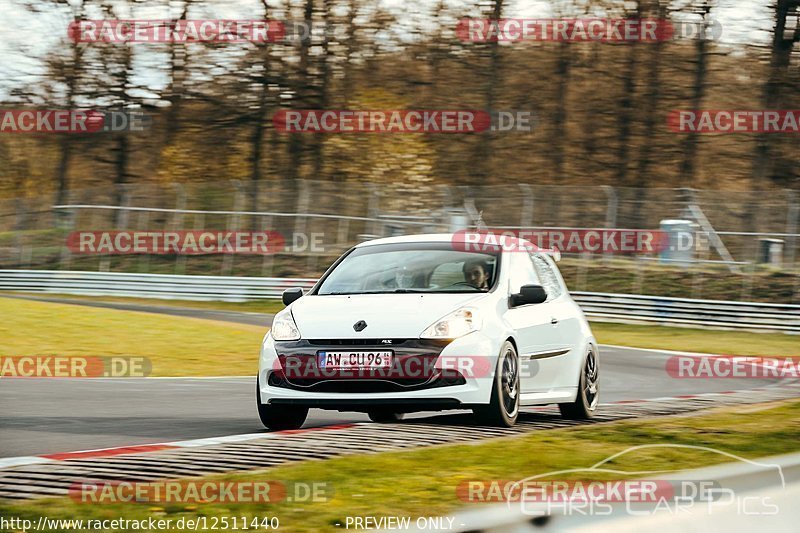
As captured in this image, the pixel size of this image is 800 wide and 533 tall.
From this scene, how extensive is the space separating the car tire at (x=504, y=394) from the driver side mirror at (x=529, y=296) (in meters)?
0.38

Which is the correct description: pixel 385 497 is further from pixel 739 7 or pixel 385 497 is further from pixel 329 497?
pixel 739 7

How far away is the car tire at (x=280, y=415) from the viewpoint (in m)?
9.67

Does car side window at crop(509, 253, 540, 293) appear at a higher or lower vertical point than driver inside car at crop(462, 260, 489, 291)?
lower

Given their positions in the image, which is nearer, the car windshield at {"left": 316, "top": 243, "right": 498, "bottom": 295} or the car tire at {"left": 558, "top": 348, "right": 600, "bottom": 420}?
the car windshield at {"left": 316, "top": 243, "right": 498, "bottom": 295}

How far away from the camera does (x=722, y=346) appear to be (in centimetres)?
2602

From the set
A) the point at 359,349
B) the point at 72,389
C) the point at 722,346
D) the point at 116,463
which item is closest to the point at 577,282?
the point at 722,346

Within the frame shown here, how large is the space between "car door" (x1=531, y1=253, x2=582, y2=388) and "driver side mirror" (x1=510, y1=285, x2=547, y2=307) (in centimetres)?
62

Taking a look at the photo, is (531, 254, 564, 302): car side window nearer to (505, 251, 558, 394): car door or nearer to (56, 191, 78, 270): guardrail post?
(505, 251, 558, 394): car door

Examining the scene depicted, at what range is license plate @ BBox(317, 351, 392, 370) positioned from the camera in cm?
920

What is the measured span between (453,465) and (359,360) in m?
1.89

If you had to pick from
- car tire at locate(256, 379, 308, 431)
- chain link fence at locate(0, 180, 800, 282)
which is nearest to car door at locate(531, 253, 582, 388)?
car tire at locate(256, 379, 308, 431)

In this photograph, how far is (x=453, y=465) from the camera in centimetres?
746

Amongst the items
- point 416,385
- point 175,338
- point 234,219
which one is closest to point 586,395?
point 416,385

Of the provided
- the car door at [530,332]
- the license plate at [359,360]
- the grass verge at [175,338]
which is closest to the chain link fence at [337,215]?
the grass verge at [175,338]
